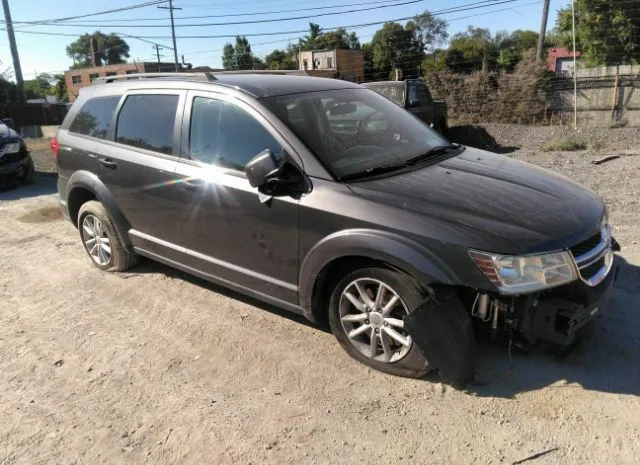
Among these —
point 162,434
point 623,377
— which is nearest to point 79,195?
point 162,434

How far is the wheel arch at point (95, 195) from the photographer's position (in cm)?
463

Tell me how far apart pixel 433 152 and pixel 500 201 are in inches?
38.4

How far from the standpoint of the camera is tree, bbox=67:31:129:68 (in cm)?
10412

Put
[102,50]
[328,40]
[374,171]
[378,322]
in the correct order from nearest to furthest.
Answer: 1. [378,322]
2. [374,171]
3. [328,40]
4. [102,50]

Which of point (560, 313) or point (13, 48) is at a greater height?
point (13, 48)

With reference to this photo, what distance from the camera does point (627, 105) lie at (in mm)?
15164

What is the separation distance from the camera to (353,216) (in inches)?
119

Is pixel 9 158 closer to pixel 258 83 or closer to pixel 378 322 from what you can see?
pixel 258 83

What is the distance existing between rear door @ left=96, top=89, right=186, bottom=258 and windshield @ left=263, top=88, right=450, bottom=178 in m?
1.02

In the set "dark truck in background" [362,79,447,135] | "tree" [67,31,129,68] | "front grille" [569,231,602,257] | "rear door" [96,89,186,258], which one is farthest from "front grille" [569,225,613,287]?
"tree" [67,31,129,68]

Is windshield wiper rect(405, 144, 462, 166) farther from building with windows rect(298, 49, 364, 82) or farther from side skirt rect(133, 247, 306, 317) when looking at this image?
building with windows rect(298, 49, 364, 82)

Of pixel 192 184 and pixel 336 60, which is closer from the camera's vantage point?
pixel 192 184

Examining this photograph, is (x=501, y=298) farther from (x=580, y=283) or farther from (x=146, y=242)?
(x=146, y=242)

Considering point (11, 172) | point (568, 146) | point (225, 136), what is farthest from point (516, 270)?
point (568, 146)
